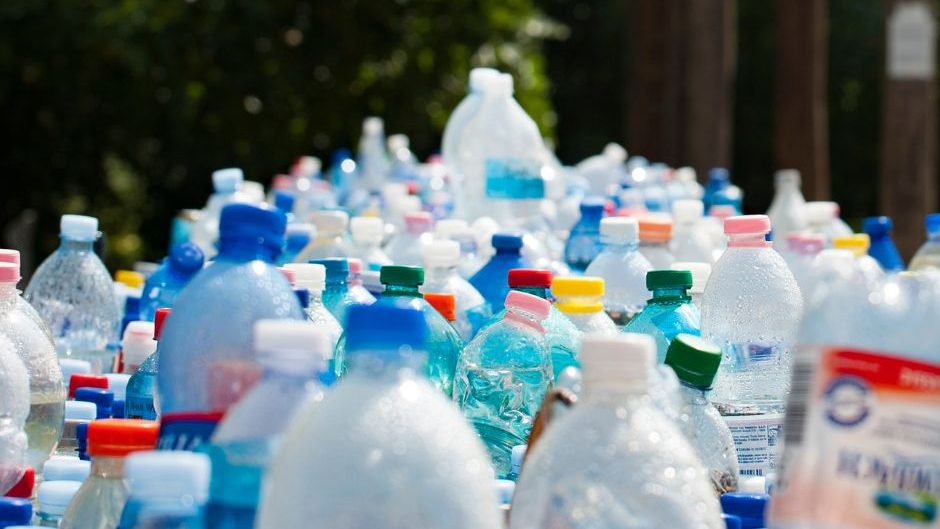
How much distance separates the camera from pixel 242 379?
1800 mm

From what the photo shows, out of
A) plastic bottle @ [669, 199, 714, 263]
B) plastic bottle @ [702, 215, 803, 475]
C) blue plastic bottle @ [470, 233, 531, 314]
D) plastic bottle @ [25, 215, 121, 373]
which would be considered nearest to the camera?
plastic bottle @ [702, 215, 803, 475]

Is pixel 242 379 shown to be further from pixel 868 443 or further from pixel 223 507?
pixel 868 443

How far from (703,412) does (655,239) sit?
1475 millimetres

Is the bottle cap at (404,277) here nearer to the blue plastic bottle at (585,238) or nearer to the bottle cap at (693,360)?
the bottle cap at (693,360)

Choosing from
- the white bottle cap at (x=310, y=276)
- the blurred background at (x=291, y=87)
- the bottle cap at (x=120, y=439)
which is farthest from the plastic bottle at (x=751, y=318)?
the blurred background at (x=291, y=87)

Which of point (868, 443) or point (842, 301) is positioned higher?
point (842, 301)

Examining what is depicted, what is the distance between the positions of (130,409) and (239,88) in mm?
6448

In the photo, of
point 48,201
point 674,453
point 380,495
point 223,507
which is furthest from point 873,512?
point 48,201

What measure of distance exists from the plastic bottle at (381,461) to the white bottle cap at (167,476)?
0.07 m

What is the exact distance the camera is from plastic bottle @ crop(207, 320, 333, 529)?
1.63m

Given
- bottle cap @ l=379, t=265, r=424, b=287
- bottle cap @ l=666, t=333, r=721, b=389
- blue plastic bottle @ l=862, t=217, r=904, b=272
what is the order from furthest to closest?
blue plastic bottle @ l=862, t=217, r=904, b=272 < bottle cap @ l=379, t=265, r=424, b=287 < bottle cap @ l=666, t=333, r=721, b=389

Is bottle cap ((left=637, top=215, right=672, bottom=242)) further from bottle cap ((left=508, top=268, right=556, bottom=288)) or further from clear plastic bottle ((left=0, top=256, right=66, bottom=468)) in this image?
clear plastic bottle ((left=0, top=256, right=66, bottom=468))

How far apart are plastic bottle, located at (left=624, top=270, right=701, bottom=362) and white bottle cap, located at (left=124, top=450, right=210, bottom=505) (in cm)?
143

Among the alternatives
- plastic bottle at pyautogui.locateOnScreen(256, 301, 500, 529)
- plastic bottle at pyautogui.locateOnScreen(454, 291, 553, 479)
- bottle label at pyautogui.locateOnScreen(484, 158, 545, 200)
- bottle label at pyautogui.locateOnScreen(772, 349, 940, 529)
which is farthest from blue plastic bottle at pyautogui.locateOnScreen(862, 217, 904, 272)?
plastic bottle at pyautogui.locateOnScreen(256, 301, 500, 529)
